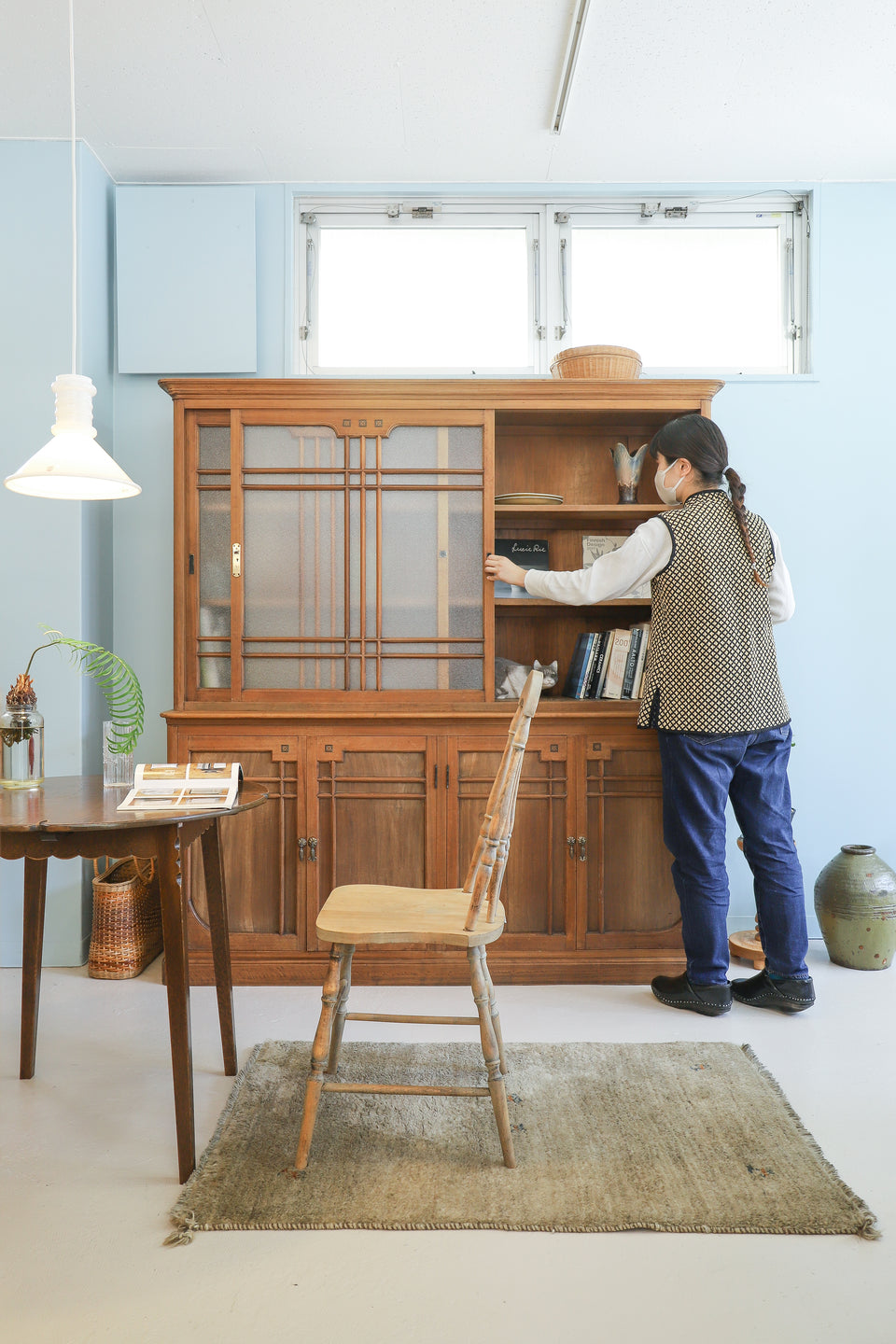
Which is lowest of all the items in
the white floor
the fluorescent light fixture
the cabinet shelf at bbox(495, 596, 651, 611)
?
the white floor

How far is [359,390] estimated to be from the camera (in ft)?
10.2

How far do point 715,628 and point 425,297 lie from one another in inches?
74.3

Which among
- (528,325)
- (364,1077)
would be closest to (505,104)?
(528,325)

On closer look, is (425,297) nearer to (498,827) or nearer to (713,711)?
(713,711)

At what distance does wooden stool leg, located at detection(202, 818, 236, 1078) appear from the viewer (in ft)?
7.51

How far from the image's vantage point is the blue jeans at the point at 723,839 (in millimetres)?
2752

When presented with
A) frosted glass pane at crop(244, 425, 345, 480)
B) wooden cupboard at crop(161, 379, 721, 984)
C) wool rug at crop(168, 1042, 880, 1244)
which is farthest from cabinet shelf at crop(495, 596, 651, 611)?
wool rug at crop(168, 1042, 880, 1244)

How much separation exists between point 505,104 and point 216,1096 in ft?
10.4

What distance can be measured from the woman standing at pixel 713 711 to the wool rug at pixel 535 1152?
397mm

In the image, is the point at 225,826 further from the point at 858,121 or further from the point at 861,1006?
the point at 858,121

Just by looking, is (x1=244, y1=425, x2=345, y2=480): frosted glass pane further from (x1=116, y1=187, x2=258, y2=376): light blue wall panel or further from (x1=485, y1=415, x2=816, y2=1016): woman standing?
(x1=485, y1=415, x2=816, y2=1016): woman standing

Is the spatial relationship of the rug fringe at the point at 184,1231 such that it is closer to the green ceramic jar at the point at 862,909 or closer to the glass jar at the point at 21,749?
the glass jar at the point at 21,749

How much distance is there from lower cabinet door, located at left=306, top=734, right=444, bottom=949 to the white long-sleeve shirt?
657 millimetres

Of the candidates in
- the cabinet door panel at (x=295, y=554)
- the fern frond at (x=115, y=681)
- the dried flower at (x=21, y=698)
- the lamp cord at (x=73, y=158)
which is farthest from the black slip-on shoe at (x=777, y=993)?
the lamp cord at (x=73, y=158)
